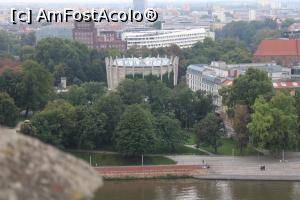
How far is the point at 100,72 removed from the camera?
46.9m

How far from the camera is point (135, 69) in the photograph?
40.8 metres

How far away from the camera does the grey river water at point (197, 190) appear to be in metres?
20.6

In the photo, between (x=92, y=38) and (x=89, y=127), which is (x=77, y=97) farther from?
(x=92, y=38)

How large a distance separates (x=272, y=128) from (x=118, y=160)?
208 inches

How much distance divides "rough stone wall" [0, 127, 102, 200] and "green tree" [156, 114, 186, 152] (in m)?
22.8

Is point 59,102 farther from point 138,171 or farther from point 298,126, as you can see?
point 298,126

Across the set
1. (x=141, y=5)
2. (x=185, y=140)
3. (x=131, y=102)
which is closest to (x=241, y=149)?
(x=185, y=140)

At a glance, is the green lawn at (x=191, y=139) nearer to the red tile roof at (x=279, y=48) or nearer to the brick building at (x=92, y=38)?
the red tile roof at (x=279, y=48)

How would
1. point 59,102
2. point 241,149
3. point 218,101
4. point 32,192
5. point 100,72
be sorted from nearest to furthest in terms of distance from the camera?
point 32,192
point 241,149
point 59,102
point 218,101
point 100,72

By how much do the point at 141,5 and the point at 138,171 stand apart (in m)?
129

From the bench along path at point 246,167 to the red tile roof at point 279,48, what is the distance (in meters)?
25.0

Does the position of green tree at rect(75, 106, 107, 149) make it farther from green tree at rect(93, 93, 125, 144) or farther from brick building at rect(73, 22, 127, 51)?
brick building at rect(73, 22, 127, 51)

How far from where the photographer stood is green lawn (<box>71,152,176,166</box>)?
81.1 feet

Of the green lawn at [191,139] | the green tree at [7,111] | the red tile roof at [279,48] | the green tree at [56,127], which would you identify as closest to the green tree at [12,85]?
the green tree at [7,111]
